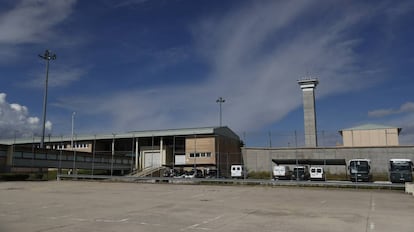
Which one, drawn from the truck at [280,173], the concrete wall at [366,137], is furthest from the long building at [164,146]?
the concrete wall at [366,137]

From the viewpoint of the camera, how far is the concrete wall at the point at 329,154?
45.9 metres

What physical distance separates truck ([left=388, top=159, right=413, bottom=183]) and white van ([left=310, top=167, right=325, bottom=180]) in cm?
683

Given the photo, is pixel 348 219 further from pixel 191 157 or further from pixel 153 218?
pixel 191 157

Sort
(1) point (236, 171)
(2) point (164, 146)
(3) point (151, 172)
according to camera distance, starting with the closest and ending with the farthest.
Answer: (1) point (236, 171)
(3) point (151, 172)
(2) point (164, 146)

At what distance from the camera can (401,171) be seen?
115 ft

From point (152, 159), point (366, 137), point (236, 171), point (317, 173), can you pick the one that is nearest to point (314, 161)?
point (317, 173)

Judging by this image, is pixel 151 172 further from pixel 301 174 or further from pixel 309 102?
pixel 309 102

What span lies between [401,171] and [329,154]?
15.4 meters

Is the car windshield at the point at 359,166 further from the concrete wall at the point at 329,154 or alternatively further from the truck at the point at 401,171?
the concrete wall at the point at 329,154

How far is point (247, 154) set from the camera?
1961 inches

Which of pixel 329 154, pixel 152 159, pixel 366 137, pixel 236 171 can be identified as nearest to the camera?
pixel 236 171

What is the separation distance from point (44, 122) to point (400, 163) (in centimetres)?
4260

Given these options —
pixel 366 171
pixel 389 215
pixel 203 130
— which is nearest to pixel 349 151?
pixel 366 171

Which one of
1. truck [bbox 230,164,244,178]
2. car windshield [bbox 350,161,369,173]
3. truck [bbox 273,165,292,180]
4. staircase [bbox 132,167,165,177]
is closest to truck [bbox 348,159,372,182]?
car windshield [bbox 350,161,369,173]
